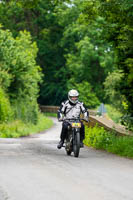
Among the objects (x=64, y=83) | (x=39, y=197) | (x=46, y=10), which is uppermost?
(x=46, y=10)

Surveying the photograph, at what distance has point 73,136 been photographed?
13.0m

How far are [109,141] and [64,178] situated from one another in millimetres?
6596

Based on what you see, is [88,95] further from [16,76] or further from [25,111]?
[16,76]

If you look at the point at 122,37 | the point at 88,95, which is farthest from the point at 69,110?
the point at 88,95

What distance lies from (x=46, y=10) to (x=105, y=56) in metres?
12.6

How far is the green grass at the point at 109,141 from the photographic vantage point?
1357 centimetres

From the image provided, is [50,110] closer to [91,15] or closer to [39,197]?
[91,15]

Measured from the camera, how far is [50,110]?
66.9 m

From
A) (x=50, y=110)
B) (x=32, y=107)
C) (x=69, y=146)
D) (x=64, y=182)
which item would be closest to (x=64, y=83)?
(x=50, y=110)

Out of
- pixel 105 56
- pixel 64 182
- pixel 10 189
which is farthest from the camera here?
Result: pixel 105 56

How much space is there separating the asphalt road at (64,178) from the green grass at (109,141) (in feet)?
3.01

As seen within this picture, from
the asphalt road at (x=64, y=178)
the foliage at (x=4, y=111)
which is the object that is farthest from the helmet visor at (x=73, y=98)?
the foliage at (x=4, y=111)

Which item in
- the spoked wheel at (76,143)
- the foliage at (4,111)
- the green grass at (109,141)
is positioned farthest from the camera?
the foliage at (4,111)

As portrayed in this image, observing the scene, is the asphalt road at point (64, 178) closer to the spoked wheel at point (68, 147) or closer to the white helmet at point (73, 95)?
the spoked wheel at point (68, 147)
